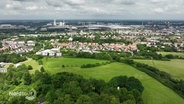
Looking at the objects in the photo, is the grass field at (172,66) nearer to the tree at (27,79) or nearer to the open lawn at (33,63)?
the open lawn at (33,63)

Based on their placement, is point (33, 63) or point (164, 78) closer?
point (164, 78)

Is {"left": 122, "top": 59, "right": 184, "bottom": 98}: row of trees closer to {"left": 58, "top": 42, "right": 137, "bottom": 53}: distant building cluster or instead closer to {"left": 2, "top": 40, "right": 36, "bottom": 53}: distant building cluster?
{"left": 58, "top": 42, "right": 137, "bottom": 53}: distant building cluster

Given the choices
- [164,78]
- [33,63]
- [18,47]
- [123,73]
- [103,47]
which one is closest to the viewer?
[164,78]

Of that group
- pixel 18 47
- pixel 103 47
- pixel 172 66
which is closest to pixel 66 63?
pixel 172 66

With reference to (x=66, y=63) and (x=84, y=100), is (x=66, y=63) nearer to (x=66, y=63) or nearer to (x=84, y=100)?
(x=66, y=63)

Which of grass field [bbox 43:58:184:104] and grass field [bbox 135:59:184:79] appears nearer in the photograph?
grass field [bbox 43:58:184:104]

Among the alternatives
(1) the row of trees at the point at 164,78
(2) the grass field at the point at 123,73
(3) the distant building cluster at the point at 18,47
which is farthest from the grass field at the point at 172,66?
(3) the distant building cluster at the point at 18,47

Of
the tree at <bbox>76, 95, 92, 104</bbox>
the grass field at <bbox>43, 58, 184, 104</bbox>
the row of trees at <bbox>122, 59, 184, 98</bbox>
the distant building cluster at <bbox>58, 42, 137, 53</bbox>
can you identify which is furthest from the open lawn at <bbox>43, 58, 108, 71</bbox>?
the tree at <bbox>76, 95, 92, 104</bbox>
